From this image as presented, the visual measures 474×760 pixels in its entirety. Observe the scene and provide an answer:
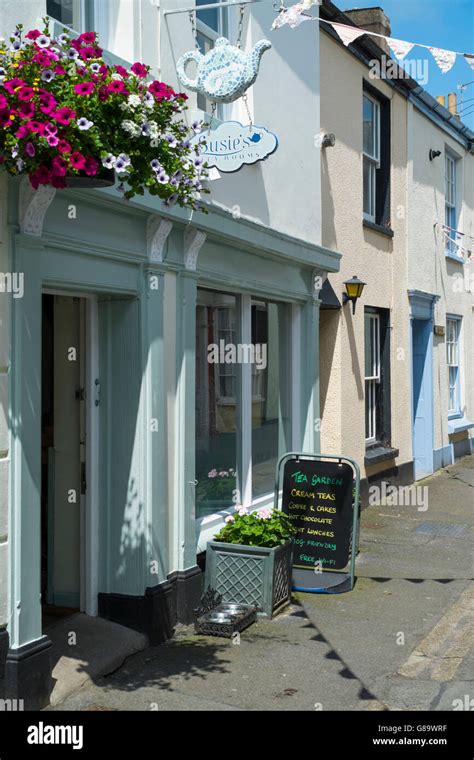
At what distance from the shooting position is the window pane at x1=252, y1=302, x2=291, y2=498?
8508 mm

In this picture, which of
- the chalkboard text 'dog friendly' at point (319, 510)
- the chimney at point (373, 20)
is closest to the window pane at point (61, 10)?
the chalkboard text 'dog friendly' at point (319, 510)

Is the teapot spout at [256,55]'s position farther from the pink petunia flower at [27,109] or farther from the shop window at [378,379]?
the shop window at [378,379]

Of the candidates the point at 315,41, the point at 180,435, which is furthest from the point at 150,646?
the point at 315,41

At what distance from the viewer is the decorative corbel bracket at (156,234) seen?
20.2ft

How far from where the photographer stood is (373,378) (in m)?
12.0

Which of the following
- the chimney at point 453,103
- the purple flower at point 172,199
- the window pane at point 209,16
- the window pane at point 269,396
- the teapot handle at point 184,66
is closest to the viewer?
the purple flower at point 172,199

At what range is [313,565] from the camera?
784 centimetres

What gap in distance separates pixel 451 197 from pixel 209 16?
9479mm

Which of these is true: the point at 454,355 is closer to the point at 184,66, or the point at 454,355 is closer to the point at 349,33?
the point at 349,33

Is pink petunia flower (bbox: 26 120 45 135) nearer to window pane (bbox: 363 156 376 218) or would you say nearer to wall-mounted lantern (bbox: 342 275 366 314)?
wall-mounted lantern (bbox: 342 275 366 314)

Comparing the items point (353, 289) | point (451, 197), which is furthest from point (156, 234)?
point (451, 197)

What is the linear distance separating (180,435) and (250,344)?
1.90 m

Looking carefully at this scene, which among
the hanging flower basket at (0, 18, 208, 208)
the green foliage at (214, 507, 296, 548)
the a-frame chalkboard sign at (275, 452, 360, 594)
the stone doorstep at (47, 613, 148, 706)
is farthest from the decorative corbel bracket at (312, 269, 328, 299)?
the hanging flower basket at (0, 18, 208, 208)

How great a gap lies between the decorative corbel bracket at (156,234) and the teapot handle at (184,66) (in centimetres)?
107
